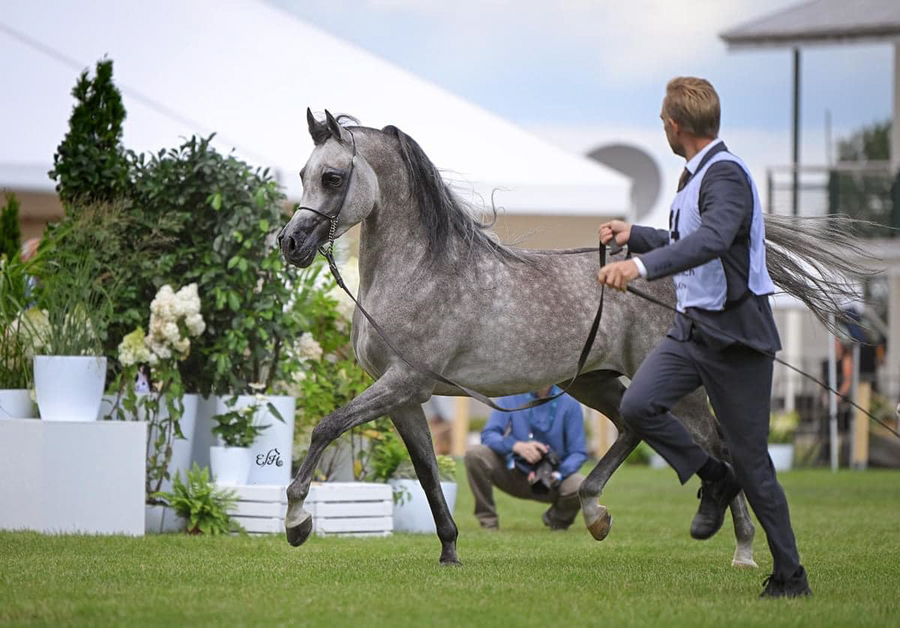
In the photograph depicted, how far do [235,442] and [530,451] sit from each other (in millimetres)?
2364

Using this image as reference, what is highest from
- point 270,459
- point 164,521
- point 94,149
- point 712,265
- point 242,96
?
point 242,96

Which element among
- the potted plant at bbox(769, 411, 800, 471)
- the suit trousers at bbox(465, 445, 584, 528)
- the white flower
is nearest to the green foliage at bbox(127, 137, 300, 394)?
the white flower

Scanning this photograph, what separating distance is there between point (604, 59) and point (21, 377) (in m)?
22.9

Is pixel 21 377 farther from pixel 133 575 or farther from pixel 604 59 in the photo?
pixel 604 59

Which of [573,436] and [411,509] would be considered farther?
[573,436]

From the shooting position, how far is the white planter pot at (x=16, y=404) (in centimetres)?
755

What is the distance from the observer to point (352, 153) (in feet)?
19.1

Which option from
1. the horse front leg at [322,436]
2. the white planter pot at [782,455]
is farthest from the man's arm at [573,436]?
the white planter pot at [782,455]

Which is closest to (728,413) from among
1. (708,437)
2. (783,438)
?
(708,437)

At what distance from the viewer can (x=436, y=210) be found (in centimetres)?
605

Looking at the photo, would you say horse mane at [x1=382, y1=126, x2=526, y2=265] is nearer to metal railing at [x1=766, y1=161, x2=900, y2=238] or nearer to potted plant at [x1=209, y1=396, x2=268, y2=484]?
potted plant at [x1=209, y1=396, x2=268, y2=484]

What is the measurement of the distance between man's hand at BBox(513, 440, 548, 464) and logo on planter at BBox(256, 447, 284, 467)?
2029mm

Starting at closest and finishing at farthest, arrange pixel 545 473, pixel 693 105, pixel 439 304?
pixel 693 105, pixel 439 304, pixel 545 473

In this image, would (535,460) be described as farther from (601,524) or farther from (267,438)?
(601,524)
